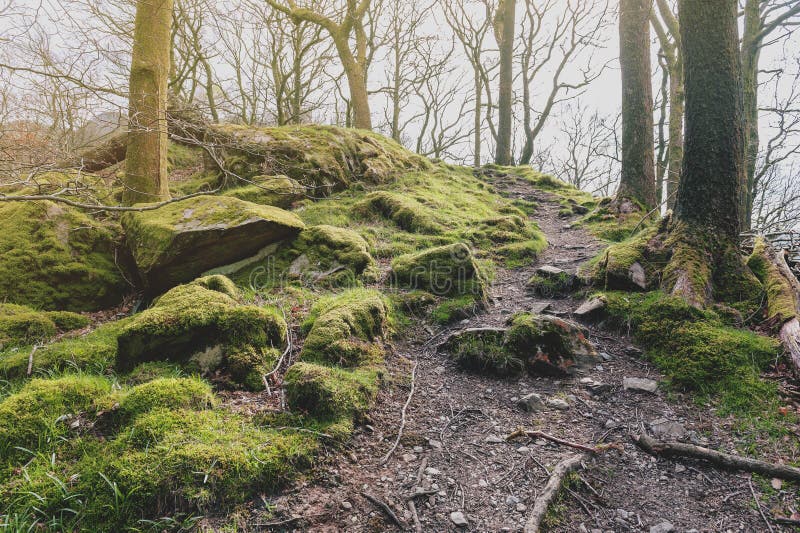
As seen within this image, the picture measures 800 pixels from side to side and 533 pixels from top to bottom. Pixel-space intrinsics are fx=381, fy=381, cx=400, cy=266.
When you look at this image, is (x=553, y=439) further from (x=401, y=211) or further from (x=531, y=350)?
(x=401, y=211)

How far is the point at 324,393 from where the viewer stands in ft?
10.4

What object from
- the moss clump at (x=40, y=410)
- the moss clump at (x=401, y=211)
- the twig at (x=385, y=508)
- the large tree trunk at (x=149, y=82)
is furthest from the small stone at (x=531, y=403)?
the large tree trunk at (x=149, y=82)

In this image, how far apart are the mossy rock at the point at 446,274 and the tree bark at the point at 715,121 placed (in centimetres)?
274

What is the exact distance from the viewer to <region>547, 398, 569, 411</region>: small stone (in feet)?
11.4

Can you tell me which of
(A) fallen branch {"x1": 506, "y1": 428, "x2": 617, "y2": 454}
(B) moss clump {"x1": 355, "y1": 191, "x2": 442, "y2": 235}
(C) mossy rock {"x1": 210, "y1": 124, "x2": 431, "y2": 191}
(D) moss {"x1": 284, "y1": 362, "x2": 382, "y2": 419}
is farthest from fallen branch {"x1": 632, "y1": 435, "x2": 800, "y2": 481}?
(C) mossy rock {"x1": 210, "y1": 124, "x2": 431, "y2": 191}

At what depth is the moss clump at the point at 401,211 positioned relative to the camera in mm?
8273

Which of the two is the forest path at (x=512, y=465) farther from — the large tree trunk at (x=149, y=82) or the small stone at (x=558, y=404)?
the large tree trunk at (x=149, y=82)

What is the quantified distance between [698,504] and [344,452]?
7.79ft

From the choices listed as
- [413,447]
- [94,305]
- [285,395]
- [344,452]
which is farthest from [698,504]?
[94,305]

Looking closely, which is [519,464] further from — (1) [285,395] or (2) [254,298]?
(2) [254,298]

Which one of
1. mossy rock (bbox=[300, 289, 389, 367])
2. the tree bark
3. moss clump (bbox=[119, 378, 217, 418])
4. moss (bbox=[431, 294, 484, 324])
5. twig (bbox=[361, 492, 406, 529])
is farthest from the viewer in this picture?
moss (bbox=[431, 294, 484, 324])

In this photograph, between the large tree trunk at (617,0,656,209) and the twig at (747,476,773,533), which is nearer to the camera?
the twig at (747,476,773,533)

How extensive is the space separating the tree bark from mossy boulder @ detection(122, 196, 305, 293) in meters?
5.67

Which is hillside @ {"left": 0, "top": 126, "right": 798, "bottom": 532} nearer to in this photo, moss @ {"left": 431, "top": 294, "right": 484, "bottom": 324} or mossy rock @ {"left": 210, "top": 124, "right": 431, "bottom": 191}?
moss @ {"left": 431, "top": 294, "right": 484, "bottom": 324}
